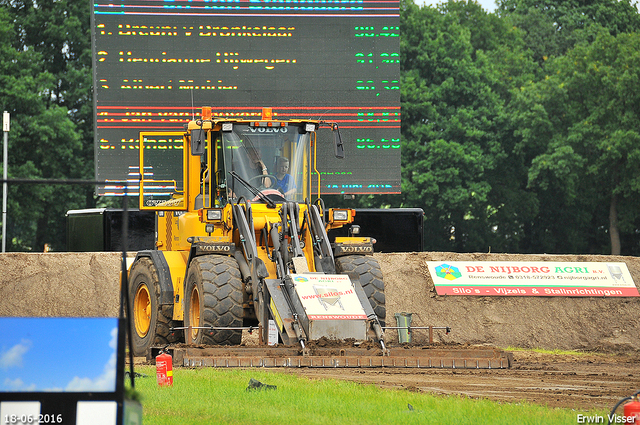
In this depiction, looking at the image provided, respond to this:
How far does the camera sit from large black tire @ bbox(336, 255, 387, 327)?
12461mm

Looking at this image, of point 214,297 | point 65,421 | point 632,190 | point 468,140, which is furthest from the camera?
point 468,140

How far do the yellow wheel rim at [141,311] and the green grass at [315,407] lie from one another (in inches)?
203

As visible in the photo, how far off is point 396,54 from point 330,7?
1.82 meters

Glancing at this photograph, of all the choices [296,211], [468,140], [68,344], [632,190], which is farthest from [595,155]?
[68,344]

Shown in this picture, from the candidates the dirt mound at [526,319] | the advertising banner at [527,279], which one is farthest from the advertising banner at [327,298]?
the advertising banner at [527,279]

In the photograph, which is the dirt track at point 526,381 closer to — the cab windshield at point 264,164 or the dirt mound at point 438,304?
the cab windshield at point 264,164

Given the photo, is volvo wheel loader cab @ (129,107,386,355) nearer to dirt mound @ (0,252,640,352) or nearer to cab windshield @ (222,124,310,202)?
cab windshield @ (222,124,310,202)

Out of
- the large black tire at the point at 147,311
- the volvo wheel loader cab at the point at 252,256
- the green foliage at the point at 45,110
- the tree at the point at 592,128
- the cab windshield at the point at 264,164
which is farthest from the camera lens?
the tree at the point at 592,128

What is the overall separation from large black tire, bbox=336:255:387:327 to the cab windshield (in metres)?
1.22

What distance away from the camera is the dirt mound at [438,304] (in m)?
18.7

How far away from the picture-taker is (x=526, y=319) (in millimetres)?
18953

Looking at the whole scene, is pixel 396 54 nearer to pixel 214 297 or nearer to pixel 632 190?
pixel 214 297

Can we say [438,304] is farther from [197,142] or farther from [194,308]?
[197,142]

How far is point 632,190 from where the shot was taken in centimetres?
3894
